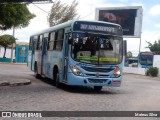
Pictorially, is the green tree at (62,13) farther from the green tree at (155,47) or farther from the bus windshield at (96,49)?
the bus windshield at (96,49)

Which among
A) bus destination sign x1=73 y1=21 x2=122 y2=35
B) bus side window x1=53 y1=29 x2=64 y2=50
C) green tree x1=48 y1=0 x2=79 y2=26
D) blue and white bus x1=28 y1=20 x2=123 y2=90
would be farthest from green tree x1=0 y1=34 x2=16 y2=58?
bus destination sign x1=73 y1=21 x2=122 y2=35

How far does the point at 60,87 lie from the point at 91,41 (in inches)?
124

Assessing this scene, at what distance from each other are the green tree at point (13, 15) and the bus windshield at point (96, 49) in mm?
7849

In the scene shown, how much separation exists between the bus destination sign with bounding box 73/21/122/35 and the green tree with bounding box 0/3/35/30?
24.7 feet

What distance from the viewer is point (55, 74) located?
18.2 metres

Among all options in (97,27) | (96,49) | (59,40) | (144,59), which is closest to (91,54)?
(96,49)

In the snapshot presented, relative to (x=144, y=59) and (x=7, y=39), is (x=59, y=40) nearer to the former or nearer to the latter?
(x=7, y=39)

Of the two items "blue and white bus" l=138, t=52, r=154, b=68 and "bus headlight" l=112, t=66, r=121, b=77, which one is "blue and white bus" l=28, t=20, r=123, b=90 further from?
"blue and white bus" l=138, t=52, r=154, b=68

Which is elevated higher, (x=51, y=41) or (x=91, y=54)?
(x=51, y=41)

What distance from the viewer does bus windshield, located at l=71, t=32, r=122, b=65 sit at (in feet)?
51.2

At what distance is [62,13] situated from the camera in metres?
56.7

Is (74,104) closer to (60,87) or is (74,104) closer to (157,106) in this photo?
(157,106)

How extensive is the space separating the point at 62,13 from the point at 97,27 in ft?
135

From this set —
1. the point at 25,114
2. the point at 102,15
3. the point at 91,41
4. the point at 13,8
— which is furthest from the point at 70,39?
the point at 102,15
